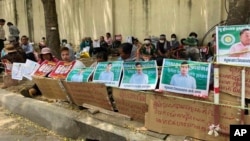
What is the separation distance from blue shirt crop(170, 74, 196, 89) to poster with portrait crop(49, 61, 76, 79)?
2290 millimetres

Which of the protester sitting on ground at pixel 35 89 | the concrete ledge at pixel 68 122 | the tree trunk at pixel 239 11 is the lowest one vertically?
the concrete ledge at pixel 68 122

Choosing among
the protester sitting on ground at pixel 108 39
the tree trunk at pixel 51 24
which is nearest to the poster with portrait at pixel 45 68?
Result: the tree trunk at pixel 51 24

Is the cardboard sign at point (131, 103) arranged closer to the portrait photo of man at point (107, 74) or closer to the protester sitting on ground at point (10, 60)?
the portrait photo of man at point (107, 74)

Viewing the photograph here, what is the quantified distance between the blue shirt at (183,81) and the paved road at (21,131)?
199 centimetres

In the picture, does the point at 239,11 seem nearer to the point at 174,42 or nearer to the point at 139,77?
the point at 139,77

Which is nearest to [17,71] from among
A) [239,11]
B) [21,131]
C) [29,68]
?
[29,68]

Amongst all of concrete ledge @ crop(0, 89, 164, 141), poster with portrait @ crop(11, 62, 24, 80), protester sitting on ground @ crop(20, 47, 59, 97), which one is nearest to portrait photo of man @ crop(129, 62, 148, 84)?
concrete ledge @ crop(0, 89, 164, 141)

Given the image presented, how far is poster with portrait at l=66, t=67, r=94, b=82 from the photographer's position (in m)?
5.03

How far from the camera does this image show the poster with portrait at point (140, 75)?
4.19 metres

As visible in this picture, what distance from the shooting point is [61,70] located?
5730 mm

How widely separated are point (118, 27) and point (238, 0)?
8631 millimetres

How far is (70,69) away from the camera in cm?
557

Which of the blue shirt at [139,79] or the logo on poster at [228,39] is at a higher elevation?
the logo on poster at [228,39]

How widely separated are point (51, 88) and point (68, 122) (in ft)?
3.95
